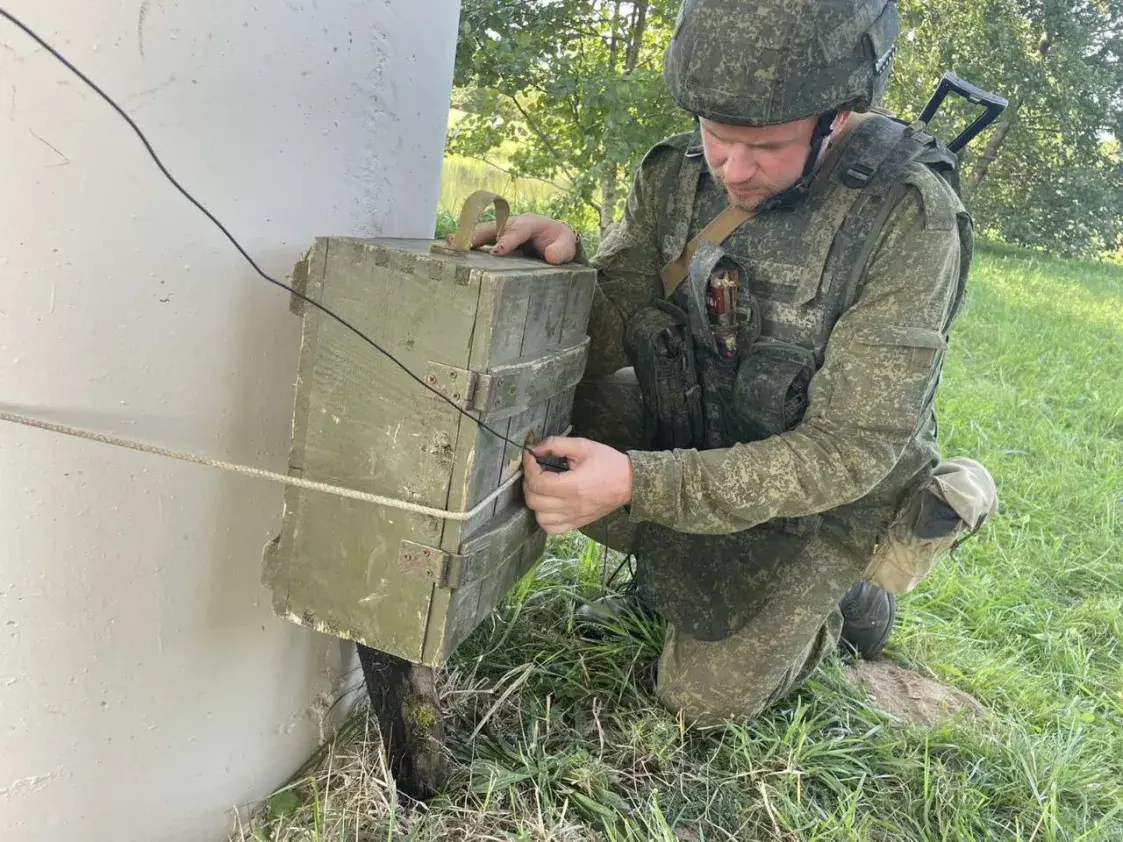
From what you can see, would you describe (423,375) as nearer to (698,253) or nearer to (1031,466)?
(698,253)

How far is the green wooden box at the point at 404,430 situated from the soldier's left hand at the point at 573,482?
0.10 m

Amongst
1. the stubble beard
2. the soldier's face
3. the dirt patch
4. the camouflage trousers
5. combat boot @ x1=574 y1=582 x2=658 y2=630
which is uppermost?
the soldier's face

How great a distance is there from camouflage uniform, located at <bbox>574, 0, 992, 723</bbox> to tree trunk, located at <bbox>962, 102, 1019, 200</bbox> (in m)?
13.5

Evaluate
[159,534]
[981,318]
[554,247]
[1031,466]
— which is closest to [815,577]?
[554,247]

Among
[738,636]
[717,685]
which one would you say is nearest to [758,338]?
[738,636]

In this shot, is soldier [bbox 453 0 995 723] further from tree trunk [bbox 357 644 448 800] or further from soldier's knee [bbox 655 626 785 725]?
tree trunk [bbox 357 644 448 800]

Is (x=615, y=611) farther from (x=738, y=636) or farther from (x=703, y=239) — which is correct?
(x=703, y=239)

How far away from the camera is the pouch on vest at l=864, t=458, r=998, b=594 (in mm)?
2400

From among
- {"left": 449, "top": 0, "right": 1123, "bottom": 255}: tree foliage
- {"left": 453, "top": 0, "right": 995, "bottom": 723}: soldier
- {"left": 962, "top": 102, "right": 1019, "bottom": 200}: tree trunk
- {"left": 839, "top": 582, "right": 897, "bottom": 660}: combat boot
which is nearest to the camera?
{"left": 453, "top": 0, "right": 995, "bottom": 723}: soldier

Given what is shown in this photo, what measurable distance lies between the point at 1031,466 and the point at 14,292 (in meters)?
5.04

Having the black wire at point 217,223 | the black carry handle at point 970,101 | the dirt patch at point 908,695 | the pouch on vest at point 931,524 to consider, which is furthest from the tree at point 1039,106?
the black wire at point 217,223

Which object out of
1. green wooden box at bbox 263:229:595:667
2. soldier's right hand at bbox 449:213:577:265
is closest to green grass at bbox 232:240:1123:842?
green wooden box at bbox 263:229:595:667

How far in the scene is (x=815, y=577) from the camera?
2.56m

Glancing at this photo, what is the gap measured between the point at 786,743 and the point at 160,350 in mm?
1929
